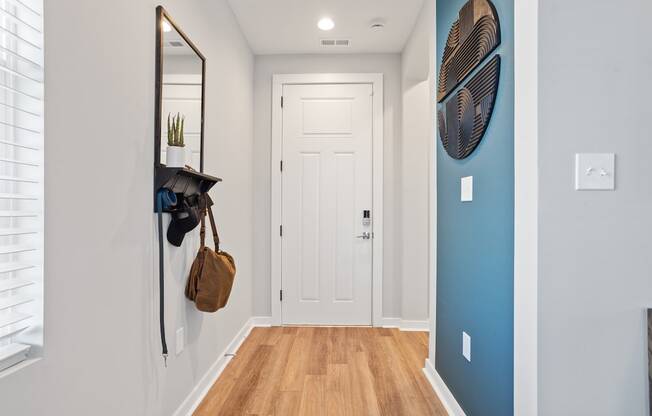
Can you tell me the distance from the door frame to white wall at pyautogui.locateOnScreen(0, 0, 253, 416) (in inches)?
62.7

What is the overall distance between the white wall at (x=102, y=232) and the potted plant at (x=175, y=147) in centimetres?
9

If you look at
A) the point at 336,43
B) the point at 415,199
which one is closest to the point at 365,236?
the point at 415,199

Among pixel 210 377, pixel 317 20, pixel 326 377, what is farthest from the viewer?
pixel 317 20

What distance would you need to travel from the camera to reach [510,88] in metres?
1.43

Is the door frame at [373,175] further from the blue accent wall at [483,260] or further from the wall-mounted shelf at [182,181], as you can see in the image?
the wall-mounted shelf at [182,181]

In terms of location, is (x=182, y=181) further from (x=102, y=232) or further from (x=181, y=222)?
(x=102, y=232)

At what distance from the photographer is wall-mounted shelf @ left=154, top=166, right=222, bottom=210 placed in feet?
5.54

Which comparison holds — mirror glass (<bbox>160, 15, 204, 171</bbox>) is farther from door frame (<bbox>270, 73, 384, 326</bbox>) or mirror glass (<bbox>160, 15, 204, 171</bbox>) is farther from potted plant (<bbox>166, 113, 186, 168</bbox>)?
door frame (<bbox>270, 73, 384, 326</bbox>)

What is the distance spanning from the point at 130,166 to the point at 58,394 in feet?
2.57

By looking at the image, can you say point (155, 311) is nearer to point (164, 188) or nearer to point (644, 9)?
point (164, 188)

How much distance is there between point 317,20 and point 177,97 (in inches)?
64.3

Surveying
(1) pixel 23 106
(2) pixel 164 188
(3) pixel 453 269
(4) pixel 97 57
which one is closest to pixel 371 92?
(3) pixel 453 269

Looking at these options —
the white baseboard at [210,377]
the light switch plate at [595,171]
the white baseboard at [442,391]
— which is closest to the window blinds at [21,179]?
the white baseboard at [210,377]

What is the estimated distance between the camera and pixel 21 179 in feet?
3.16
